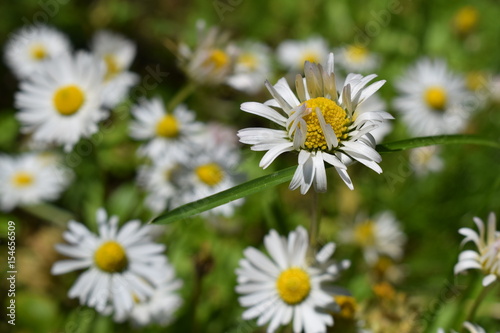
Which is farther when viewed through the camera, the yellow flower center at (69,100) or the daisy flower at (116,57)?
the daisy flower at (116,57)

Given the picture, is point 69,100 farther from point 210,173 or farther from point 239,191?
point 239,191

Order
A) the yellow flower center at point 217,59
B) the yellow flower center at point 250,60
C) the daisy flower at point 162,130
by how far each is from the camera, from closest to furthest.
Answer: the yellow flower center at point 217,59, the daisy flower at point 162,130, the yellow flower center at point 250,60

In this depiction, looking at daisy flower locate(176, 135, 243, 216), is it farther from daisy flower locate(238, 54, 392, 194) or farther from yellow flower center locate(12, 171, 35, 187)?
yellow flower center locate(12, 171, 35, 187)

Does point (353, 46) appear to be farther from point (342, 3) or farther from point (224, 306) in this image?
point (224, 306)

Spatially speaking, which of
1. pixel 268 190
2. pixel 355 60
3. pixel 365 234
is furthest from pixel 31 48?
pixel 365 234

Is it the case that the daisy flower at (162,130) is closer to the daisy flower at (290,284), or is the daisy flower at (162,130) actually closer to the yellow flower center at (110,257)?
the yellow flower center at (110,257)

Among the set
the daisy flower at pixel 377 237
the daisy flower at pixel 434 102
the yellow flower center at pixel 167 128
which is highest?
the daisy flower at pixel 434 102

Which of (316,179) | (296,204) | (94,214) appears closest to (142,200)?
(94,214)

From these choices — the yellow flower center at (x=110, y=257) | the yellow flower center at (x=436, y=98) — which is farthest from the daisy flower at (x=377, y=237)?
the yellow flower center at (x=110, y=257)

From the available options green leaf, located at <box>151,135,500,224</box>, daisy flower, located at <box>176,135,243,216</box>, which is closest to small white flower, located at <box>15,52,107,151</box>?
daisy flower, located at <box>176,135,243,216</box>
